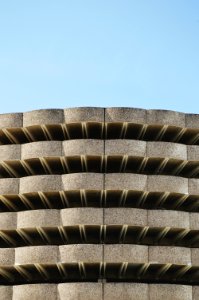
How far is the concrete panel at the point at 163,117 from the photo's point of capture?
3588 cm

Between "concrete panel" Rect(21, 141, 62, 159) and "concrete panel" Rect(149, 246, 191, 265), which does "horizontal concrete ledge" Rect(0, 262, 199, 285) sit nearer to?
"concrete panel" Rect(149, 246, 191, 265)

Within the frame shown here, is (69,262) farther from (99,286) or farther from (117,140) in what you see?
(117,140)

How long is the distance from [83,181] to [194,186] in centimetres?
566

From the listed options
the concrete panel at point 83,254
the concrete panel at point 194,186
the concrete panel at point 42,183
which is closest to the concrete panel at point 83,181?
the concrete panel at point 42,183

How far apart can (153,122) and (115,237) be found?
6230 millimetres

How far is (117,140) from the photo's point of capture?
3528cm

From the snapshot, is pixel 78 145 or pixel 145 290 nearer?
pixel 145 290

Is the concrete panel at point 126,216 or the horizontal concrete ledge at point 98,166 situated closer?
the concrete panel at point 126,216

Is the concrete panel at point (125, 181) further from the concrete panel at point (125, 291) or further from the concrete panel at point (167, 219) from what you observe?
the concrete panel at point (125, 291)

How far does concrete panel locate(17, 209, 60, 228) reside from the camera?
34.0 metres

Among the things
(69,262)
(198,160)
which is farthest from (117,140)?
(69,262)

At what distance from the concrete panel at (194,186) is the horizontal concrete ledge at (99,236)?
191 centimetres

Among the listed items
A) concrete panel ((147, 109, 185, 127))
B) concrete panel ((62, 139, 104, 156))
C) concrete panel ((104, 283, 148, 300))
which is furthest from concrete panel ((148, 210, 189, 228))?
concrete panel ((147, 109, 185, 127))

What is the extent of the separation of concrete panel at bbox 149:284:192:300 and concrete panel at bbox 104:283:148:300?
348mm
